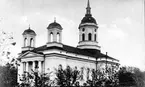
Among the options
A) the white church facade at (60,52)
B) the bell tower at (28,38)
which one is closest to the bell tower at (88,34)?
the white church facade at (60,52)

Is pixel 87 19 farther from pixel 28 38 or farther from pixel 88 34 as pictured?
pixel 28 38

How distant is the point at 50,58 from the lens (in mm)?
48562

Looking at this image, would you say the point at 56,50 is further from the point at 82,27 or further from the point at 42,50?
the point at 82,27

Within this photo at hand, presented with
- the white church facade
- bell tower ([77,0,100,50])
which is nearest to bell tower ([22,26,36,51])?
the white church facade

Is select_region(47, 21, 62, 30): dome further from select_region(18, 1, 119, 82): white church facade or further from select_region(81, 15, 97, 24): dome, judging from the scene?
select_region(81, 15, 97, 24): dome

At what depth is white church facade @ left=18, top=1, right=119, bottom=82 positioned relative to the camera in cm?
4884

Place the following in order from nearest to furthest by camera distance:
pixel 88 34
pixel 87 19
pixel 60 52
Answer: pixel 60 52
pixel 88 34
pixel 87 19

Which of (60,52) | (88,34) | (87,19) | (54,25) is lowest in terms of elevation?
(60,52)

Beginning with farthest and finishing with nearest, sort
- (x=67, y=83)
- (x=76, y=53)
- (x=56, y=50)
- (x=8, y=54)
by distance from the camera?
(x=76, y=53) < (x=56, y=50) < (x=67, y=83) < (x=8, y=54)

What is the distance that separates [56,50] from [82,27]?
15.9 meters

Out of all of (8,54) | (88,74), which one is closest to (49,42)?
(88,74)

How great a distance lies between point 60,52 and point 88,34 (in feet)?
47.1

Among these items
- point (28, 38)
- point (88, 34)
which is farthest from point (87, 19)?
point (28, 38)

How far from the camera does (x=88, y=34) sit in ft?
203
